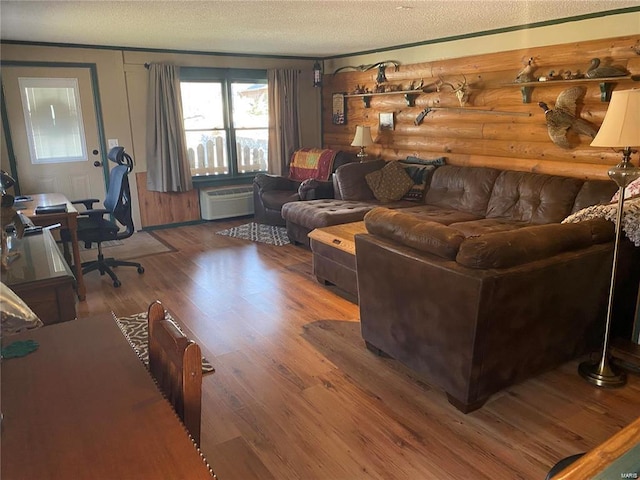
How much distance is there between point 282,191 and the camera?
244 inches

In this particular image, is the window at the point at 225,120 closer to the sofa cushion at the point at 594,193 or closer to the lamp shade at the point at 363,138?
the lamp shade at the point at 363,138

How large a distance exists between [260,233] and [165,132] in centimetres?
172

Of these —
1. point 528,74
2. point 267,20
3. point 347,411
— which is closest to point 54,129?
point 267,20

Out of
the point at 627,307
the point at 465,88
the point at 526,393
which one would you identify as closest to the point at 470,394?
the point at 526,393

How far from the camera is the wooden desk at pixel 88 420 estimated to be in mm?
956

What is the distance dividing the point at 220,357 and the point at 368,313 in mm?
956

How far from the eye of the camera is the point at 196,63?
6188 millimetres

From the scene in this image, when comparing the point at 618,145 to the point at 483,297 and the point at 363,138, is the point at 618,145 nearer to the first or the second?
the point at 483,297

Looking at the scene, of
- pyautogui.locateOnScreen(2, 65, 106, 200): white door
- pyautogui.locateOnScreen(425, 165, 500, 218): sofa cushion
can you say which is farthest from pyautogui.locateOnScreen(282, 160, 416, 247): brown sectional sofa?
pyautogui.locateOnScreen(2, 65, 106, 200): white door

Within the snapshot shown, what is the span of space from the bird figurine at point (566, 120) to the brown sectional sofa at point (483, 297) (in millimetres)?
1591

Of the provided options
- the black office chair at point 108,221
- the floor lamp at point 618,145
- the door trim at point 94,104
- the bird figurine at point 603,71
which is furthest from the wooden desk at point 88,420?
the door trim at point 94,104

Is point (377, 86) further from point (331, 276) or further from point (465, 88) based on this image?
point (331, 276)

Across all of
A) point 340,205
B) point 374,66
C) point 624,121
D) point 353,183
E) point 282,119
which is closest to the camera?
point 624,121

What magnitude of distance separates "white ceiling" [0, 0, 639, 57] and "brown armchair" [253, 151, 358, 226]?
154 cm
